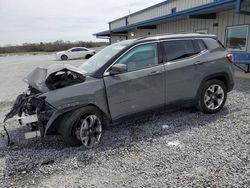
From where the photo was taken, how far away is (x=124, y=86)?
12.3 feet

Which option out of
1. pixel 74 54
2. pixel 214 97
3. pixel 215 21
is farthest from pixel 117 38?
pixel 214 97

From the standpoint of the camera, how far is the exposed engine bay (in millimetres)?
3299

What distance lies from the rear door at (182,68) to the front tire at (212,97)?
26cm

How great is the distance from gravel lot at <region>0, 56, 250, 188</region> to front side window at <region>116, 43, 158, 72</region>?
127 cm

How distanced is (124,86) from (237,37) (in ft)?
28.8

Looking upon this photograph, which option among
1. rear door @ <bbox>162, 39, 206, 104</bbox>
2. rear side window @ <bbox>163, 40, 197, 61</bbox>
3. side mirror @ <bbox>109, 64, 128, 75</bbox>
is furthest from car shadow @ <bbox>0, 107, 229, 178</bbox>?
rear side window @ <bbox>163, 40, 197, 61</bbox>

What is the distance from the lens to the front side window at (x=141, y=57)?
392cm

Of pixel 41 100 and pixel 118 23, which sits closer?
pixel 41 100

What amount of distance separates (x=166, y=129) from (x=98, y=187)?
198 cm

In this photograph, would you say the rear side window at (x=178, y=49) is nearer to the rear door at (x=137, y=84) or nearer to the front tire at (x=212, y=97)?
the rear door at (x=137, y=84)

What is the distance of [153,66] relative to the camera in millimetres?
4066

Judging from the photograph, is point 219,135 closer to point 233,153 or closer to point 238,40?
point 233,153

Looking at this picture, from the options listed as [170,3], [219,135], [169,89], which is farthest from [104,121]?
[170,3]

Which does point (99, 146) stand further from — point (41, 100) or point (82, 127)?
point (41, 100)
